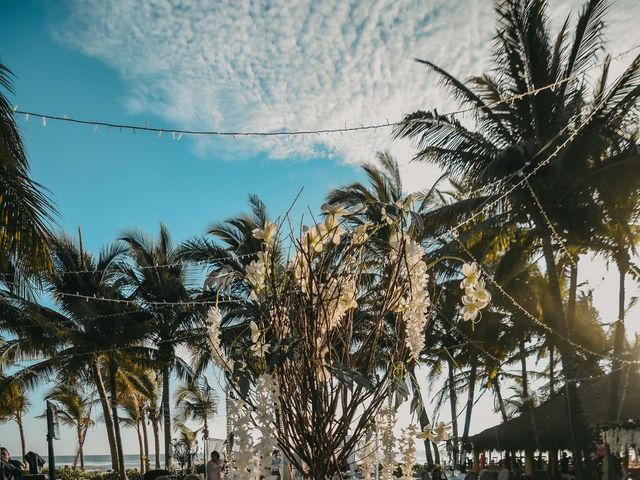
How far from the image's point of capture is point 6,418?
1287 inches

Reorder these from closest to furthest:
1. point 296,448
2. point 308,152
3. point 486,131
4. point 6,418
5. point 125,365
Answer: point 296,448, point 308,152, point 486,131, point 125,365, point 6,418

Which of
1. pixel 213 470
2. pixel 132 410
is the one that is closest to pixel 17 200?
pixel 213 470

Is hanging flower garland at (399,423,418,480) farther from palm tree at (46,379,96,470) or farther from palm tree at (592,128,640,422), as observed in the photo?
palm tree at (46,379,96,470)

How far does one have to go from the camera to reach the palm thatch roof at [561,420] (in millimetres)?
12289

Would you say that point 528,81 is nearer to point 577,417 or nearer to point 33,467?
point 577,417

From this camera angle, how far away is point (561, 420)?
13.3 metres

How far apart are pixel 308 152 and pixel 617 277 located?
34.1 ft

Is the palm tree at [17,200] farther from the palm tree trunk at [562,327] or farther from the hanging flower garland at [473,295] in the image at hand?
the palm tree trunk at [562,327]

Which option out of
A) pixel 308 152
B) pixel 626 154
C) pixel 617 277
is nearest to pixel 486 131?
pixel 626 154

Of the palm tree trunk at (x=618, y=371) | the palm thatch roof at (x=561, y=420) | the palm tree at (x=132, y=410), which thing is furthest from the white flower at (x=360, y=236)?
the palm tree at (x=132, y=410)

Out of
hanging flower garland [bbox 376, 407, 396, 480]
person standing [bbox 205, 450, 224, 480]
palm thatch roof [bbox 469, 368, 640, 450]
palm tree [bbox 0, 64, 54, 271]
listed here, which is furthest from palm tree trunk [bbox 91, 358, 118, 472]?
hanging flower garland [bbox 376, 407, 396, 480]

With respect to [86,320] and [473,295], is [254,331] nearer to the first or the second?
[473,295]

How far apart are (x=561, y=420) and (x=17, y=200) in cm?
1123

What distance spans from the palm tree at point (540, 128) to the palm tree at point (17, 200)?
241 inches
